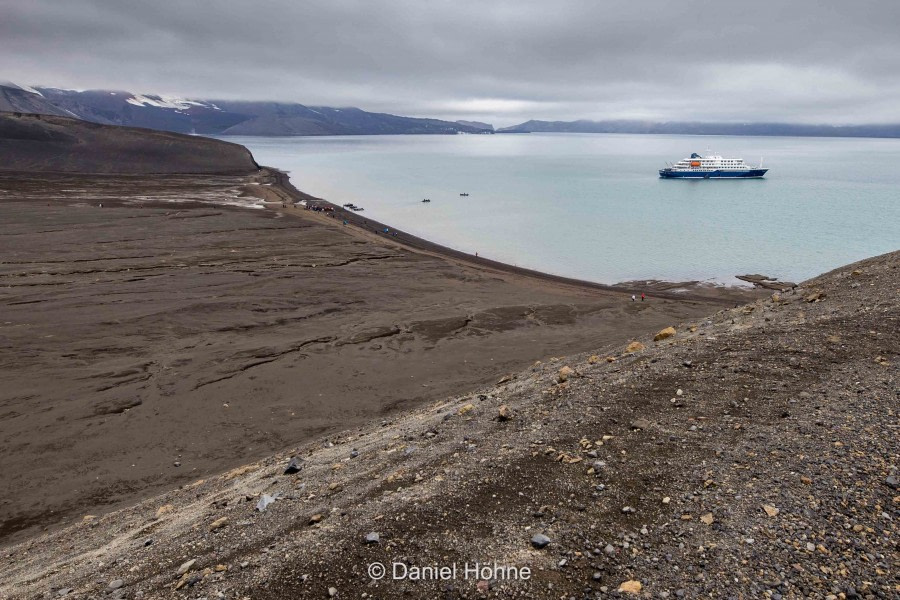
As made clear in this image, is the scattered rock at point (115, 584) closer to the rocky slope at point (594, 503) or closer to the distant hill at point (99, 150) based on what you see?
the rocky slope at point (594, 503)

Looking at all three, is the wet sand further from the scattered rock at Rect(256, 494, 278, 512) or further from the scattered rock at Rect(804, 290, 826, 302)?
the scattered rock at Rect(804, 290, 826, 302)

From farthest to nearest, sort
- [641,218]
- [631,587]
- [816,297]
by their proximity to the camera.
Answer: [641,218] → [816,297] → [631,587]

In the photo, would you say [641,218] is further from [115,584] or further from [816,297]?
[115,584]

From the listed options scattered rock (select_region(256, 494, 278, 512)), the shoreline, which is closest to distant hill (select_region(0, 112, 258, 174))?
the shoreline

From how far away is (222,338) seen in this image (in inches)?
851

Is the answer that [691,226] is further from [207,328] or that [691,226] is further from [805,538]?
[805,538]

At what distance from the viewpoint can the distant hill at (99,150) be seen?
87.3m

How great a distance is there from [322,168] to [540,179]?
5211cm

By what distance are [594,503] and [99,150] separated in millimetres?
112568

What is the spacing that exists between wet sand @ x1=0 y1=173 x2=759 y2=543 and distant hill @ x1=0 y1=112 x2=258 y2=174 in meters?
54.9

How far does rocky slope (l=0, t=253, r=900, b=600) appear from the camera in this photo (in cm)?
527

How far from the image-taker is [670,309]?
28.9 metres

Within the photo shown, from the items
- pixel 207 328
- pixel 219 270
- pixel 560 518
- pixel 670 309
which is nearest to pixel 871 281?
pixel 560 518

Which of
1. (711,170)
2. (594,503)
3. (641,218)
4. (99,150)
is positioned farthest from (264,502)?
(711,170)
